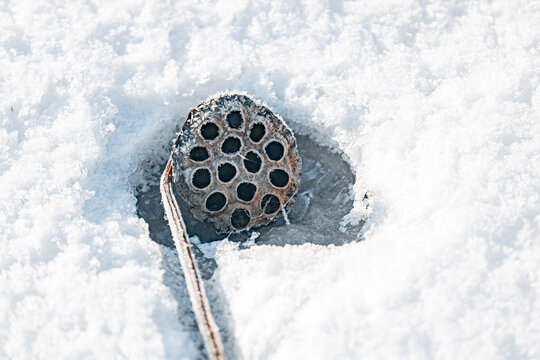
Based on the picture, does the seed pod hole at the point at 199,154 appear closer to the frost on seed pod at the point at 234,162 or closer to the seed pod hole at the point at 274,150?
the frost on seed pod at the point at 234,162

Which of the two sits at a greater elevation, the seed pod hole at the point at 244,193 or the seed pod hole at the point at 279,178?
the seed pod hole at the point at 279,178

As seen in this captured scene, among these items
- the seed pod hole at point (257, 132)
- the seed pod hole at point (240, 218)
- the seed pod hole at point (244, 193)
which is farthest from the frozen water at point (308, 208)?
the seed pod hole at point (257, 132)

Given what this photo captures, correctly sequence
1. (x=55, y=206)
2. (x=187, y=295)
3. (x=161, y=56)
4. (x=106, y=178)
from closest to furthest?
(x=187, y=295) → (x=55, y=206) → (x=106, y=178) → (x=161, y=56)

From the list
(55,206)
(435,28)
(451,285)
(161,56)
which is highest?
(435,28)

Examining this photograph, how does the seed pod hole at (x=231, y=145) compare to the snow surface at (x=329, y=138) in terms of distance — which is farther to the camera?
the seed pod hole at (x=231, y=145)

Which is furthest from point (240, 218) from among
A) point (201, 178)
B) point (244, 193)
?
point (201, 178)

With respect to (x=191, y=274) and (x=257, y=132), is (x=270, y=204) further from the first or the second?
(x=191, y=274)

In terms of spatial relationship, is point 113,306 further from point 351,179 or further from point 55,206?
point 351,179

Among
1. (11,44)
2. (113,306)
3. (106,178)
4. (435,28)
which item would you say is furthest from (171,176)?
(435,28)
